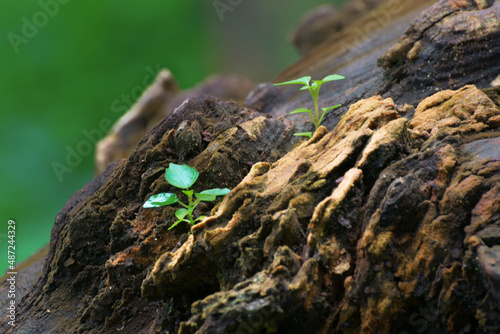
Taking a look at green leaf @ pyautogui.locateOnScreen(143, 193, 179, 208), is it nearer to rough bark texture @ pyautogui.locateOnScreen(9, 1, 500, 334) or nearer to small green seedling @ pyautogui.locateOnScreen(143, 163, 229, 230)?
small green seedling @ pyautogui.locateOnScreen(143, 163, 229, 230)

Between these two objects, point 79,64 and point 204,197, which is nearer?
point 204,197

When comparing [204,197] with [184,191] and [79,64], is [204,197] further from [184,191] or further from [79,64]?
[79,64]

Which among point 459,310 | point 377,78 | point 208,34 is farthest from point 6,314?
point 208,34

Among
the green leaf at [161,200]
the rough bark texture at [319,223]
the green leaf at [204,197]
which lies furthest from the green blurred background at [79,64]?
the green leaf at [204,197]

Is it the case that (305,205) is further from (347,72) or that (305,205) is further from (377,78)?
(347,72)

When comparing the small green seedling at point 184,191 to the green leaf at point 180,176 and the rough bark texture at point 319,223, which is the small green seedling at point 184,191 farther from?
the rough bark texture at point 319,223

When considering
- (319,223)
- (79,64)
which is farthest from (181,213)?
(79,64)
